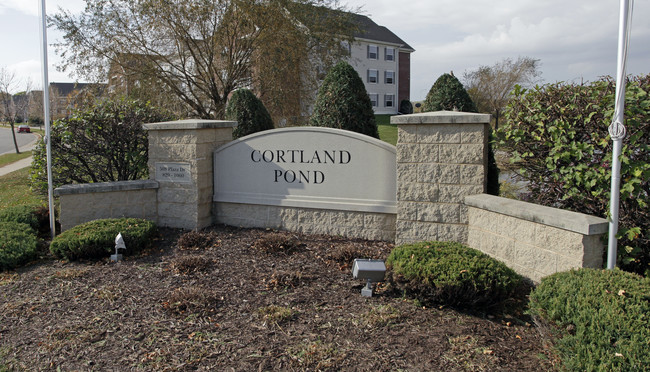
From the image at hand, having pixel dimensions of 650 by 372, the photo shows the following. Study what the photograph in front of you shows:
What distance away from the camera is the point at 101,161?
825 cm

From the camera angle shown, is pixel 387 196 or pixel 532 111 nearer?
pixel 532 111

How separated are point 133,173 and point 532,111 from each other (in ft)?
20.8

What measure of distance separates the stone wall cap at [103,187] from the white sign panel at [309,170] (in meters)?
1.04

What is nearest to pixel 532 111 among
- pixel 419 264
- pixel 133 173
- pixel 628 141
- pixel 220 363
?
pixel 628 141

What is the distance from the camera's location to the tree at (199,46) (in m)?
15.7

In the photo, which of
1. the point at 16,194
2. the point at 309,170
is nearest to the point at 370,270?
the point at 309,170

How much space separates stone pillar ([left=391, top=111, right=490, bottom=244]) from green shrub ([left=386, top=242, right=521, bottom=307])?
1073 mm

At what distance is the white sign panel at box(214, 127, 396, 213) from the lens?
6.05 metres

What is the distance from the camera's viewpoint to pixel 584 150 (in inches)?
183

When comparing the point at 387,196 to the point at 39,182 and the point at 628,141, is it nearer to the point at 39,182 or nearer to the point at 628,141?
the point at 628,141

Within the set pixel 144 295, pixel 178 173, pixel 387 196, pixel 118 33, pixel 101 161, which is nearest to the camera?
pixel 144 295

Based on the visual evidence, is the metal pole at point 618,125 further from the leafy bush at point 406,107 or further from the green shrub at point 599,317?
the leafy bush at point 406,107

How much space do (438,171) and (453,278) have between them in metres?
1.73

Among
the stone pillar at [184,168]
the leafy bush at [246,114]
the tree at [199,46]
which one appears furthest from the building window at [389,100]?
the stone pillar at [184,168]
